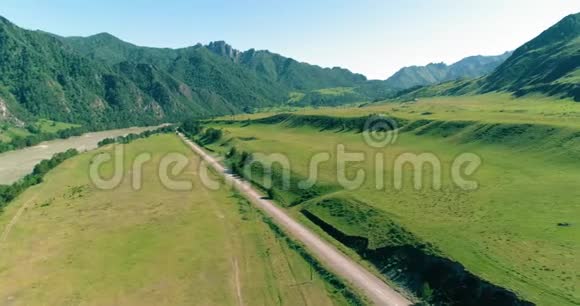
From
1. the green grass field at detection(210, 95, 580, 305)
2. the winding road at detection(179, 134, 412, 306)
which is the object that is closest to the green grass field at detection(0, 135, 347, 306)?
the winding road at detection(179, 134, 412, 306)

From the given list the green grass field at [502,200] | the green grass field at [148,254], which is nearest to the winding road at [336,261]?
the green grass field at [148,254]

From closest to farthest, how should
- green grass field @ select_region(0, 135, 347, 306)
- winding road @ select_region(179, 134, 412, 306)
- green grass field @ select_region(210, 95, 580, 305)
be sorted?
1. green grass field @ select_region(210, 95, 580, 305)
2. winding road @ select_region(179, 134, 412, 306)
3. green grass field @ select_region(0, 135, 347, 306)

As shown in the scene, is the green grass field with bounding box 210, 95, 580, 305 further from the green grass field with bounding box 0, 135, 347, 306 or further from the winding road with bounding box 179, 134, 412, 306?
the green grass field with bounding box 0, 135, 347, 306

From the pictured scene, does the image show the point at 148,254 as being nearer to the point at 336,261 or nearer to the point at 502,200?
the point at 336,261

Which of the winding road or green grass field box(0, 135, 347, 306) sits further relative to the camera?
green grass field box(0, 135, 347, 306)

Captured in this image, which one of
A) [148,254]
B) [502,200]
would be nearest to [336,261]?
[148,254]

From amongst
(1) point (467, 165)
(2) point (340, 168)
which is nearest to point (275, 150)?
(2) point (340, 168)
